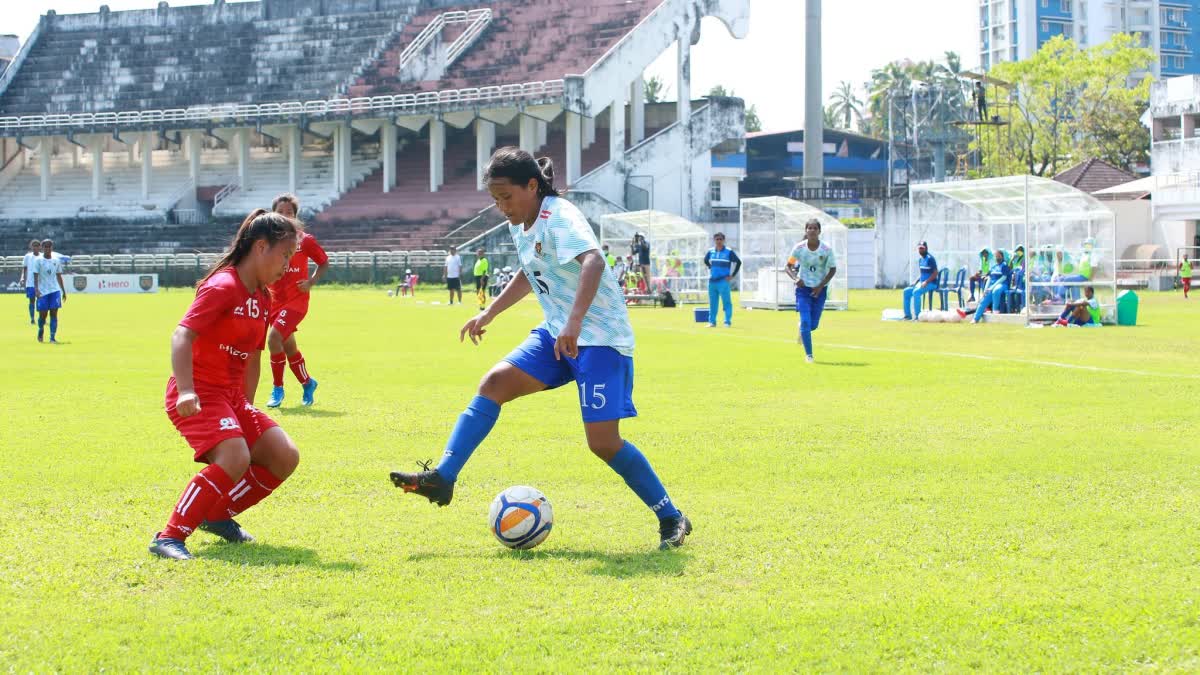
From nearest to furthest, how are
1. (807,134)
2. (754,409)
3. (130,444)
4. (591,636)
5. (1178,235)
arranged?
(591,636), (130,444), (754,409), (1178,235), (807,134)

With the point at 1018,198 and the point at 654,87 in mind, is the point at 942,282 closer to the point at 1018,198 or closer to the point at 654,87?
the point at 1018,198

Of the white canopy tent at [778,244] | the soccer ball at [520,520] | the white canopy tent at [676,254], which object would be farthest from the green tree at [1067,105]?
the soccer ball at [520,520]

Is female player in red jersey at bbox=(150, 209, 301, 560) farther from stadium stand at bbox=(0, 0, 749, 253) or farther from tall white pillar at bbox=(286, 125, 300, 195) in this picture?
tall white pillar at bbox=(286, 125, 300, 195)

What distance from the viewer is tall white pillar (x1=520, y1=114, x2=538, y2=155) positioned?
217ft

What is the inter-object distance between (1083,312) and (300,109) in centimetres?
4757

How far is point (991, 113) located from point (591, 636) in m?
82.0

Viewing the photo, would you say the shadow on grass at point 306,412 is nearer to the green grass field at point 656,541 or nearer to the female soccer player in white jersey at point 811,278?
the green grass field at point 656,541

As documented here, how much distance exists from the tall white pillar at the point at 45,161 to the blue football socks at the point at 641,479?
7209 centimetres

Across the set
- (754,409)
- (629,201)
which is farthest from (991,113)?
(754,409)

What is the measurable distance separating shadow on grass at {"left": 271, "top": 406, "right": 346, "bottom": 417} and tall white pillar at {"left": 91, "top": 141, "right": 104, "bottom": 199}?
64.0 metres

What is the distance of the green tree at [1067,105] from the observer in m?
77.2

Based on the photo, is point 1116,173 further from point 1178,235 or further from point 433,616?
point 433,616

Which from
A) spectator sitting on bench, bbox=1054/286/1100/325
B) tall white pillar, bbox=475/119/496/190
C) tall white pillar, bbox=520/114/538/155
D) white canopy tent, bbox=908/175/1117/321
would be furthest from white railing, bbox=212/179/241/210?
spectator sitting on bench, bbox=1054/286/1100/325

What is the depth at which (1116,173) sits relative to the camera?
229ft
